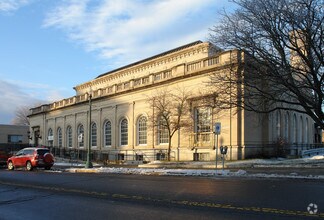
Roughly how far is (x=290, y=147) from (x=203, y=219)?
117 feet

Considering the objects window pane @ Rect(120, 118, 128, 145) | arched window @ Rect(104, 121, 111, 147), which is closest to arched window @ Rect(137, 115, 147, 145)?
window pane @ Rect(120, 118, 128, 145)

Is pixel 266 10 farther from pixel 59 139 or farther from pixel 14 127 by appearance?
pixel 14 127

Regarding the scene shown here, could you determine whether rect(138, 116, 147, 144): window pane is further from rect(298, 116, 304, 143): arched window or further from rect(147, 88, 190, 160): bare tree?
rect(298, 116, 304, 143): arched window

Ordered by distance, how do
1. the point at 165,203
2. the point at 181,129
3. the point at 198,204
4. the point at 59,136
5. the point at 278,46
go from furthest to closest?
the point at 59,136
the point at 181,129
the point at 278,46
the point at 165,203
the point at 198,204

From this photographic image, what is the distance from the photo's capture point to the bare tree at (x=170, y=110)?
127ft

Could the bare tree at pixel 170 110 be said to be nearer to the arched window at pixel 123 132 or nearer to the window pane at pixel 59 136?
the arched window at pixel 123 132

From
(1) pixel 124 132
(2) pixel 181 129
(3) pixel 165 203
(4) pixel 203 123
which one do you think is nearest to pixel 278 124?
(4) pixel 203 123

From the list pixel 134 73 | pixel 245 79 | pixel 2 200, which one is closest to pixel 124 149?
pixel 134 73

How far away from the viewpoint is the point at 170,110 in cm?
4034

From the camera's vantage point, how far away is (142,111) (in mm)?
46281

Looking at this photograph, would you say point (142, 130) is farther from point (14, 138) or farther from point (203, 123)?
point (14, 138)

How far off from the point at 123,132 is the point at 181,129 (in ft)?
40.8

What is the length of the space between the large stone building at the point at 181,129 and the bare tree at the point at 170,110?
513 millimetres

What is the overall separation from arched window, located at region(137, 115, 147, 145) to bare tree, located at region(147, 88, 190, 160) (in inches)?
162
